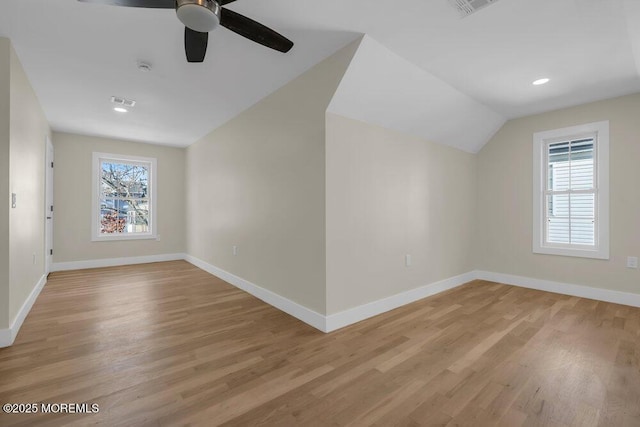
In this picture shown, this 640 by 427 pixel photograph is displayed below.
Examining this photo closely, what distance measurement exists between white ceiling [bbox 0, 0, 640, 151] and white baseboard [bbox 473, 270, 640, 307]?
2.34 m

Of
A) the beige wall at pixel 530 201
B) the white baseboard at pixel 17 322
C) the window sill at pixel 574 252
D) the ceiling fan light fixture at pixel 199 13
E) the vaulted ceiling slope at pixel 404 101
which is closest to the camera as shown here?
the ceiling fan light fixture at pixel 199 13

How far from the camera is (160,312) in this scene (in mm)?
2998

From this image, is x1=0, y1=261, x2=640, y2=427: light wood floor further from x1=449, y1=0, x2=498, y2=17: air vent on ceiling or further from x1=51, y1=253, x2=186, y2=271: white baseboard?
x1=449, y1=0, x2=498, y2=17: air vent on ceiling

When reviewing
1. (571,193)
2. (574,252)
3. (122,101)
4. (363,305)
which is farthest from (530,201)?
(122,101)

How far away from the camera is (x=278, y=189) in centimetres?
318

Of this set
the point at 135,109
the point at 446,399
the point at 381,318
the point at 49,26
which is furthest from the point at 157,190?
the point at 446,399

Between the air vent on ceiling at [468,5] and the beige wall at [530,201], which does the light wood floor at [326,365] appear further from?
the air vent on ceiling at [468,5]

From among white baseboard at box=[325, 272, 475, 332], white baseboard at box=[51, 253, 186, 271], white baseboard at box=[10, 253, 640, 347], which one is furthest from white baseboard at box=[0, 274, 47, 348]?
white baseboard at box=[325, 272, 475, 332]

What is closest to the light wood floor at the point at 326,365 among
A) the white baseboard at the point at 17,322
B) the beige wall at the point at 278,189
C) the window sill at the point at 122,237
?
the white baseboard at the point at 17,322

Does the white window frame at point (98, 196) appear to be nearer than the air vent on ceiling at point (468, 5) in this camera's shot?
No

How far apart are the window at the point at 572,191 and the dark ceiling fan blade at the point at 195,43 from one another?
4359 mm

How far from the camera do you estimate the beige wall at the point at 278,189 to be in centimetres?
265

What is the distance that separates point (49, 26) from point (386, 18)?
2469 mm

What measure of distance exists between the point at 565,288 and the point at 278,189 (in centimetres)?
394
